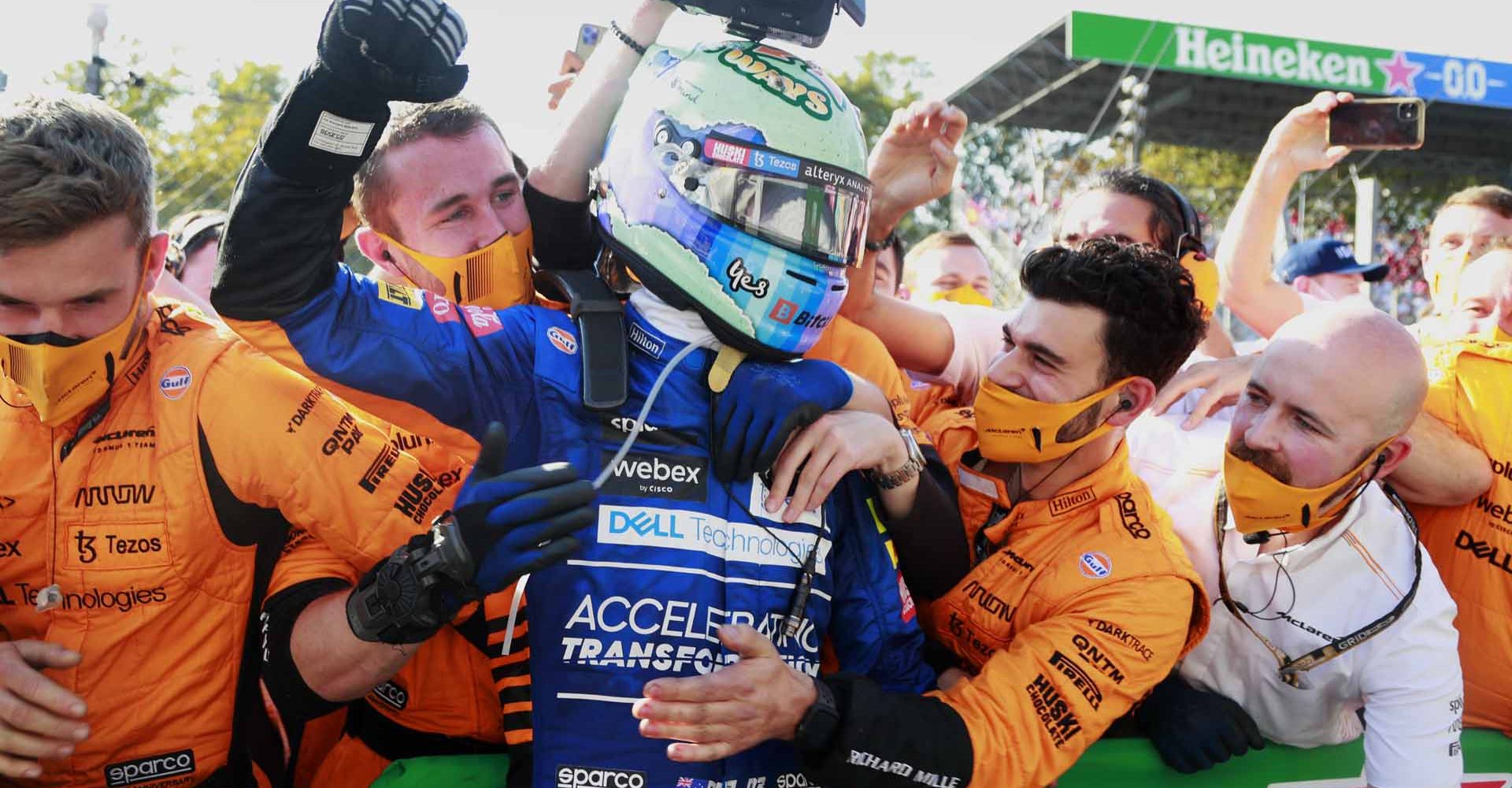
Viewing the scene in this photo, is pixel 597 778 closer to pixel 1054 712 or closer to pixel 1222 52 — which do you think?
pixel 1054 712

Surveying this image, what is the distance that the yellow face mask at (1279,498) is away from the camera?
3084 millimetres

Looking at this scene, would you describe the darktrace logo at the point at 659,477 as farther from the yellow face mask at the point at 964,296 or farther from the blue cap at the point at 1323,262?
the blue cap at the point at 1323,262

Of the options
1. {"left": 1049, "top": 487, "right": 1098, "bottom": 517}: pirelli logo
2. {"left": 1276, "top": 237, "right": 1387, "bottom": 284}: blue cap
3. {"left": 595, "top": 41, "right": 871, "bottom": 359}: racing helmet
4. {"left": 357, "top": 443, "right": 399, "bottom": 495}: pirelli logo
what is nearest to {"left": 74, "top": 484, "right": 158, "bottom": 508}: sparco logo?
{"left": 357, "top": 443, "right": 399, "bottom": 495}: pirelli logo

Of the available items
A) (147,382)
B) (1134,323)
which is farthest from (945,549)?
(147,382)

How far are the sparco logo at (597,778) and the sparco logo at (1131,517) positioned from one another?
1.44 metres

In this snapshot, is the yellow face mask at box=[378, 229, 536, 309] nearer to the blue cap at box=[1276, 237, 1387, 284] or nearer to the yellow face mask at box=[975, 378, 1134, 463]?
the yellow face mask at box=[975, 378, 1134, 463]

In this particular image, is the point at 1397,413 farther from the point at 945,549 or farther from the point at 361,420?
the point at 361,420

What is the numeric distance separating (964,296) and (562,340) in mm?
4542

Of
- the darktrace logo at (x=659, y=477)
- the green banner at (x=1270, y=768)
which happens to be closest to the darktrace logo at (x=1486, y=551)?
the green banner at (x=1270, y=768)

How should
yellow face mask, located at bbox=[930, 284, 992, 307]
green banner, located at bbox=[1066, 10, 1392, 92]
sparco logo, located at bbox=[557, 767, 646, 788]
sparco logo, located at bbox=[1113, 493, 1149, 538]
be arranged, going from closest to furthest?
sparco logo, located at bbox=[557, 767, 646, 788]
sparco logo, located at bbox=[1113, 493, 1149, 538]
yellow face mask, located at bbox=[930, 284, 992, 307]
green banner, located at bbox=[1066, 10, 1392, 92]

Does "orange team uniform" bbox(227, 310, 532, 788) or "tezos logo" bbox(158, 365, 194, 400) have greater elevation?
"tezos logo" bbox(158, 365, 194, 400)

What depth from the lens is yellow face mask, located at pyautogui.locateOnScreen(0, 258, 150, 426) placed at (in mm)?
2262

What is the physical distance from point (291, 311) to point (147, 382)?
0.78 m

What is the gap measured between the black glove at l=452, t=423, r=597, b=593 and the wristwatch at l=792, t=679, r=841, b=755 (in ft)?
2.11
